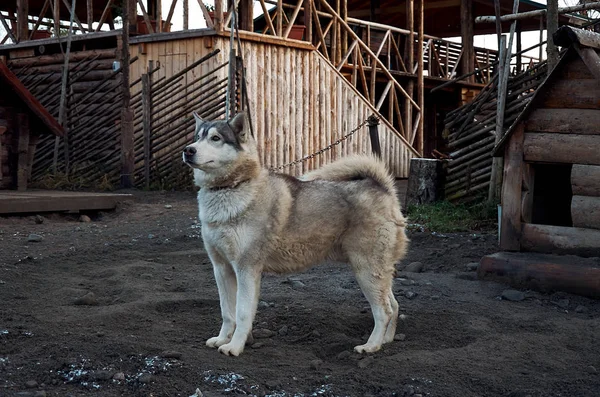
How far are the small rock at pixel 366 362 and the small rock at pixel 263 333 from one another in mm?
923

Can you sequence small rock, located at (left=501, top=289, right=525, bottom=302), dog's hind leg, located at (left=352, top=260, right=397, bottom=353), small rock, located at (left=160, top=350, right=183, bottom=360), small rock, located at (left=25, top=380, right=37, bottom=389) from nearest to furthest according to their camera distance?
small rock, located at (left=25, top=380, right=37, bottom=389) → small rock, located at (left=160, top=350, right=183, bottom=360) → dog's hind leg, located at (left=352, top=260, right=397, bottom=353) → small rock, located at (left=501, top=289, right=525, bottom=302)

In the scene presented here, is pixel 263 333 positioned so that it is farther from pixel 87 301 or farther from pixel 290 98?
pixel 290 98

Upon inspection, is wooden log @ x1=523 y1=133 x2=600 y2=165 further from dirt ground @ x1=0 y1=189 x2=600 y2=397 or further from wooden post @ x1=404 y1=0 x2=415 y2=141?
wooden post @ x1=404 y1=0 x2=415 y2=141

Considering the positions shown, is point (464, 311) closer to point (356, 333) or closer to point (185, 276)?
point (356, 333)

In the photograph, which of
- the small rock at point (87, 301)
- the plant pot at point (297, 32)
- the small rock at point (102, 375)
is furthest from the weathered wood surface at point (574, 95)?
the plant pot at point (297, 32)

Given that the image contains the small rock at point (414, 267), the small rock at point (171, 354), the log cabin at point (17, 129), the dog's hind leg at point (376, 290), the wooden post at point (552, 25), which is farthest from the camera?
the log cabin at point (17, 129)

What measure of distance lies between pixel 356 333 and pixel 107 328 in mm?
1830

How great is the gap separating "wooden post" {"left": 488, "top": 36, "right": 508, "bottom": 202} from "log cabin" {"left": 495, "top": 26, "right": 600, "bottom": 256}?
2.73 metres

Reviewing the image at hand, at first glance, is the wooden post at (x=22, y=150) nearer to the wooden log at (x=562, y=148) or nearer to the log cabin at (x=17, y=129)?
the log cabin at (x=17, y=129)

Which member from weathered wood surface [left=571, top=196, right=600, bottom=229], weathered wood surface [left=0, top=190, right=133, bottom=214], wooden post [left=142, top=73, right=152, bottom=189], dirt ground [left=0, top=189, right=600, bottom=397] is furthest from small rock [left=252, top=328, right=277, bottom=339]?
wooden post [left=142, top=73, right=152, bottom=189]

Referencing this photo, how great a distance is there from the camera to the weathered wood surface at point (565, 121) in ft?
24.7

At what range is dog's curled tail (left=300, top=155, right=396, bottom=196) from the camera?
5.61 meters

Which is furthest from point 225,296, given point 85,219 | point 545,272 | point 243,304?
point 85,219

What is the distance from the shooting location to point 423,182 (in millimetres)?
12234
